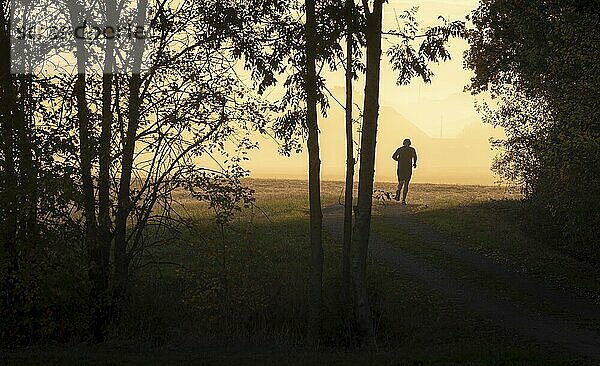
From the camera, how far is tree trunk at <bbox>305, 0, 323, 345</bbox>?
15375 mm

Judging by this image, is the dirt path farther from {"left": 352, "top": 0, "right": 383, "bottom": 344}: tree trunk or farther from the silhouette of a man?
the silhouette of a man

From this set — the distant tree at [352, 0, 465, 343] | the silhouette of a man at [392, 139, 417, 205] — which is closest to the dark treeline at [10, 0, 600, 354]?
the distant tree at [352, 0, 465, 343]

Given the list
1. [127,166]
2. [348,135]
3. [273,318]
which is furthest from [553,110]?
[127,166]

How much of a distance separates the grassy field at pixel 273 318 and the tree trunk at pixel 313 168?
0.55 m

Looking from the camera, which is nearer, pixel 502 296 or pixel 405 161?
pixel 502 296

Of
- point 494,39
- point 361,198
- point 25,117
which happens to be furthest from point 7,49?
point 494,39

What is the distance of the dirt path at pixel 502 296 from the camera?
49.8 ft

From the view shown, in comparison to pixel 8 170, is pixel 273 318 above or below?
below

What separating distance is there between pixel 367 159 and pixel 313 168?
1.02 meters

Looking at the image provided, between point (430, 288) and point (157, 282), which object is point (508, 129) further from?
point (157, 282)

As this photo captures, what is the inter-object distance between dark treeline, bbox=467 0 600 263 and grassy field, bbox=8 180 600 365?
2041 mm

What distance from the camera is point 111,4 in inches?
603

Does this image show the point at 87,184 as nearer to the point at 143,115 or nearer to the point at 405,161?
the point at 143,115

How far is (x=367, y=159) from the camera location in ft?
50.5
